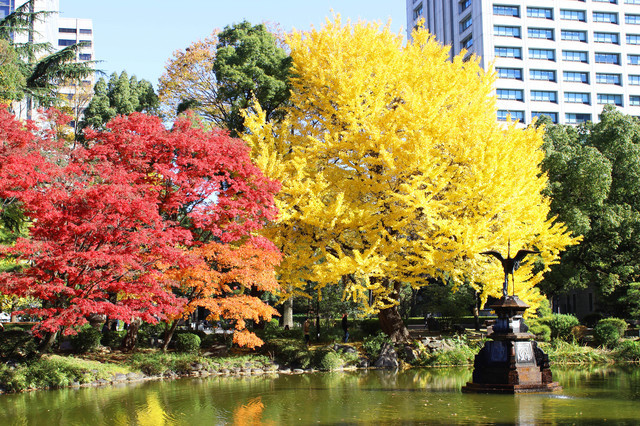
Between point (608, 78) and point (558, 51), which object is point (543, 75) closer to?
point (558, 51)

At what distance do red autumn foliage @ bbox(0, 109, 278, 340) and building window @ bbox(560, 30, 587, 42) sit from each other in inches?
2232

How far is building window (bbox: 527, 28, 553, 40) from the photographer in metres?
66.6

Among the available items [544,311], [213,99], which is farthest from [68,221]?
[544,311]

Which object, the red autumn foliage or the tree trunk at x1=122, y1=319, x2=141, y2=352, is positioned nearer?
the red autumn foliage

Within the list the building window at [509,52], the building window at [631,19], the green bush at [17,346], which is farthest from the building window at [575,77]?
the green bush at [17,346]

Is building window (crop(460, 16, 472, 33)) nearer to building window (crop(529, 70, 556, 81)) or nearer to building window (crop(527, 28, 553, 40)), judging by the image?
building window (crop(527, 28, 553, 40))

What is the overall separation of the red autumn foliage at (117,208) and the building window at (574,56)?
56065mm

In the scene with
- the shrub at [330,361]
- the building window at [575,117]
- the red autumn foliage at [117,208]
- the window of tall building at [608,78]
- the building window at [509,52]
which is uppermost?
the building window at [509,52]

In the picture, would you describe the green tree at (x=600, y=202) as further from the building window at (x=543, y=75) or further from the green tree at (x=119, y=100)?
the building window at (x=543, y=75)

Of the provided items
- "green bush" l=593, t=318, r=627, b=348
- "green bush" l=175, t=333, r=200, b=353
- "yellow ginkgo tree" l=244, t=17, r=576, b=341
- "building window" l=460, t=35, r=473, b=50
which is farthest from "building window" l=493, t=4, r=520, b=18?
"green bush" l=175, t=333, r=200, b=353

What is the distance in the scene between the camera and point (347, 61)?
76.1 feet

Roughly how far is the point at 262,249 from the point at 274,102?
10.9m

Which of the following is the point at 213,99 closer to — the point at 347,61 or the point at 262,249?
the point at 347,61

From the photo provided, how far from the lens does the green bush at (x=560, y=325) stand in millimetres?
26469
